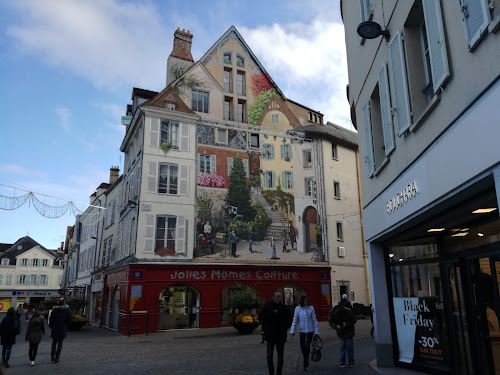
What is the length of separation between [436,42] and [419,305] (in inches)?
183

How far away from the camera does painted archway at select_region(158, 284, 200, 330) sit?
21.6m

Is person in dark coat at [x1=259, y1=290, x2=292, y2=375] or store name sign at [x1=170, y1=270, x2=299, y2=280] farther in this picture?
store name sign at [x1=170, y1=270, x2=299, y2=280]

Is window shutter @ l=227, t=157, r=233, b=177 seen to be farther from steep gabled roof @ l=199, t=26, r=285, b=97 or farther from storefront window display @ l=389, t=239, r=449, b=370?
storefront window display @ l=389, t=239, r=449, b=370

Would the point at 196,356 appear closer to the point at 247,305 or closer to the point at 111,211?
the point at 247,305

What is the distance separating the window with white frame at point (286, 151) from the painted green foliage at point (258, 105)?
7.50 feet

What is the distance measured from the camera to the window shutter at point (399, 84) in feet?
21.4

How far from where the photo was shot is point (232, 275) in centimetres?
2297

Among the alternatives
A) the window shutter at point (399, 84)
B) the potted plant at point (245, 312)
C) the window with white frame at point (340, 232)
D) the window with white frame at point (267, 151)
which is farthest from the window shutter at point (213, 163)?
the window shutter at point (399, 84)

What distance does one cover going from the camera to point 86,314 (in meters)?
33.0

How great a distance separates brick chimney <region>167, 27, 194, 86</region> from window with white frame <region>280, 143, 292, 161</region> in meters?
7.72

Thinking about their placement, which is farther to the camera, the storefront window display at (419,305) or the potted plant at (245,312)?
the potted plant at (245,312)

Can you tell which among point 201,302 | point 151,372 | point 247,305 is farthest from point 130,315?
point 151,372

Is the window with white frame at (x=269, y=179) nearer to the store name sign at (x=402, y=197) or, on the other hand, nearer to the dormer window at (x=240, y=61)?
the dormer window at (x=240, y=61)

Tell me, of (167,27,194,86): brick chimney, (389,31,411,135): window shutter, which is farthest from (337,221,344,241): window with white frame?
(389,31,411,135): window shutter
